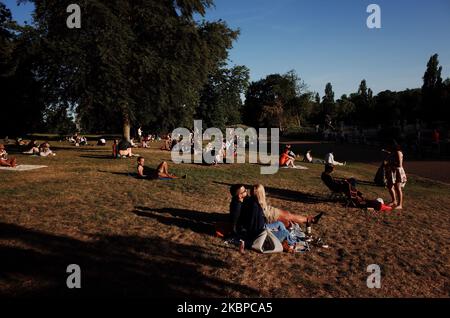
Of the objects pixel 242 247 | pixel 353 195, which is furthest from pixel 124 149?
pixel 242 247

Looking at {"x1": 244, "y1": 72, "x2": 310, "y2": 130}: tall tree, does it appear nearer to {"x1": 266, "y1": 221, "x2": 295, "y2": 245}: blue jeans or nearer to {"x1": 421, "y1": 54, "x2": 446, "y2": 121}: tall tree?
{"x1": 421, "y1": 54, "x2": 446, "y2": 121}: tall tree

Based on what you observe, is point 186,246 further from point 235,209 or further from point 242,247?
point 235,209

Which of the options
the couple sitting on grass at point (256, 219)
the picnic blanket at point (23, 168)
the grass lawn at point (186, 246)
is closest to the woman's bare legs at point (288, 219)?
the couple sitting on grass at point (256, 219)

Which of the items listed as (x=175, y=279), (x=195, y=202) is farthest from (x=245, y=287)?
(x=195, y=202)

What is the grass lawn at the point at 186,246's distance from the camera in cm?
523

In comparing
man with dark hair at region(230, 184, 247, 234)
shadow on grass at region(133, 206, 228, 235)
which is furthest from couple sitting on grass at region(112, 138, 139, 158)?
man with dark hair at region(230, 184, 247, 234)

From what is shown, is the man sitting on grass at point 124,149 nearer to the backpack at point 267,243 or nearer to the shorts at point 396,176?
the shorts at point 396,176

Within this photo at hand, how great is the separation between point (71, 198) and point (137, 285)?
609cm

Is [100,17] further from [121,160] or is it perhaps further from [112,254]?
[112,254]

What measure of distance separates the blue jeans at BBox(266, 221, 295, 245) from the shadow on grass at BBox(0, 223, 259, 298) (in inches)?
53.3

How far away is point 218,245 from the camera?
6.99 metres

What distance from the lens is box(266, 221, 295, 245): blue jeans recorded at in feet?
22.5

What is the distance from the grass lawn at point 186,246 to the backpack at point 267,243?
16 centimetres

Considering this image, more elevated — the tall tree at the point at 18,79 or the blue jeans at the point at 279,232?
the tall tree at the point at 18,79
